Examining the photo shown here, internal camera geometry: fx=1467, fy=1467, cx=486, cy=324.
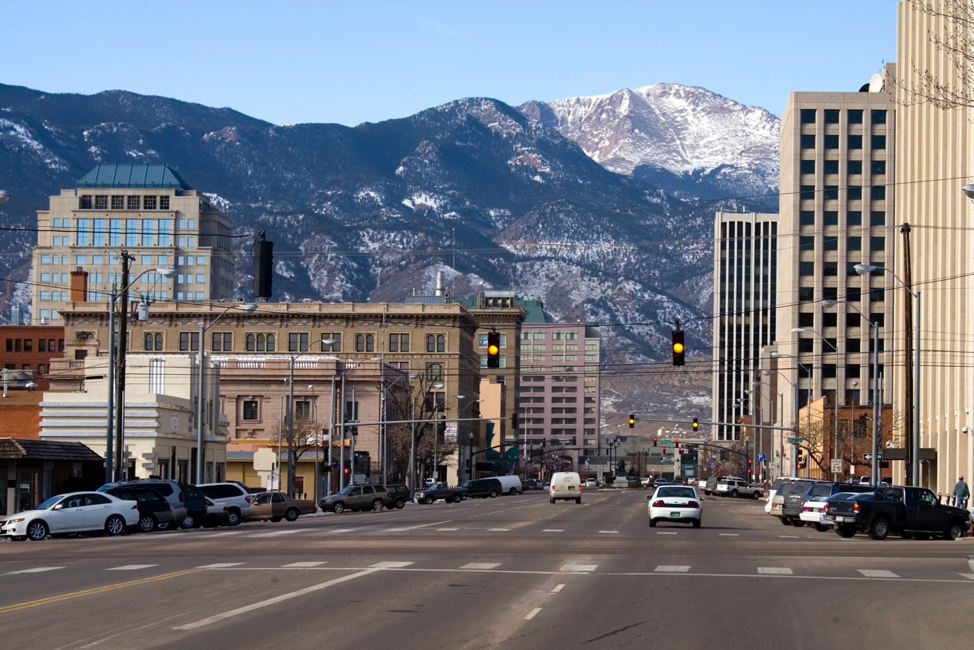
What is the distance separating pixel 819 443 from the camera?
115 m

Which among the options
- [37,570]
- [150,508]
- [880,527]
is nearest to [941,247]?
[880,527]

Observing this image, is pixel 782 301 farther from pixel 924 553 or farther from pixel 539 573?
pixel 539 573

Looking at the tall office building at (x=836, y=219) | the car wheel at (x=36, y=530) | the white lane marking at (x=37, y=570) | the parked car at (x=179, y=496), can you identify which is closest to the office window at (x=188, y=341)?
the tall office building at (x=836, y=219)

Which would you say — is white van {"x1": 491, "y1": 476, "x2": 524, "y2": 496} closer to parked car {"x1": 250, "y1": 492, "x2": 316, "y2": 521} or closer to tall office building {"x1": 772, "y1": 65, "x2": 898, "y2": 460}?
tall office building {"x1": 772, "y1": 65, "x2": 898, "y2": 460}

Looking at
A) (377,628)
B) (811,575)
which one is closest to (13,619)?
(377,628)

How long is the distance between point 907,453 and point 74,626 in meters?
60.8

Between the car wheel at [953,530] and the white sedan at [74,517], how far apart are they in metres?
25.3

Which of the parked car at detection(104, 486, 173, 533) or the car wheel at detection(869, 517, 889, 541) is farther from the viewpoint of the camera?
the parked car at detection(104, 486, 173, 533)

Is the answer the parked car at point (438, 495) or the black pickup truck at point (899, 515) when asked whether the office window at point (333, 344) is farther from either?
the black pickup truck at point (899, 515)

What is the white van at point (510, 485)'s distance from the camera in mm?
124688

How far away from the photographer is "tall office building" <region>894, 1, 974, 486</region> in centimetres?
7350

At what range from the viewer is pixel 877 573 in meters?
28.9

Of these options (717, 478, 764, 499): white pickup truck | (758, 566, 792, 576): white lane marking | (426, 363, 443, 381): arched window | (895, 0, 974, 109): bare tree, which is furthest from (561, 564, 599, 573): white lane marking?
(426, 363, 443, 381): arched window

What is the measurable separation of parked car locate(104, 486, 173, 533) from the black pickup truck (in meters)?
21.6
